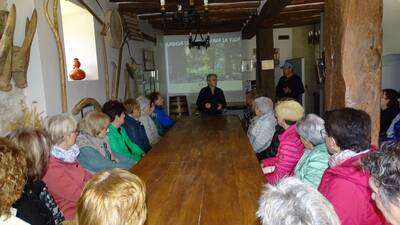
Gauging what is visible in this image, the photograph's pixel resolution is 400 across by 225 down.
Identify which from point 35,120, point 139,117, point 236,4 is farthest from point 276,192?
point 236,4

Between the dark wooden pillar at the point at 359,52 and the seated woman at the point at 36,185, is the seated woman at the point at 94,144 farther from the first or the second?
the dark wooden pillar at the point at 359,52

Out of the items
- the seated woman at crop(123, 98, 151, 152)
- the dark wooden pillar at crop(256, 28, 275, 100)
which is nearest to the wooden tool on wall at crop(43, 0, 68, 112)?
the seated woman at crop(123, 98, 151, 152)

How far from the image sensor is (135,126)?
3.70 m

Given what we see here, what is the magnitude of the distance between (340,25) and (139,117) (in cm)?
261

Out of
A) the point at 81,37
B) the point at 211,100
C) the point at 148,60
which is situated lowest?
the point at 211,100

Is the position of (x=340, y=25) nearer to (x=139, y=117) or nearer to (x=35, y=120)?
(x=35, y=120)

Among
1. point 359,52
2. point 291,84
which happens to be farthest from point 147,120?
point 291,84

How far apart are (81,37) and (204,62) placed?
4.77 m

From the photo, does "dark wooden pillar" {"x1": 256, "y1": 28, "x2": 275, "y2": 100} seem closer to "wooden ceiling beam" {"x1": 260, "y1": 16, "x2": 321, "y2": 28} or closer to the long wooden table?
"wooden ceiling beam" {"x1": 260, "y1": 16, "x2": 321, "y2": 28}

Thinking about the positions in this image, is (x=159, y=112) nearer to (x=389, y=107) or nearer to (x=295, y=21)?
(x=389, y=107)

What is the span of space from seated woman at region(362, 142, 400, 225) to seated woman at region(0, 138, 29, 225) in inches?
46.7

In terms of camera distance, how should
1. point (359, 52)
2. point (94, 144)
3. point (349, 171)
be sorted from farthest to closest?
point (94, 144)
point (359, 52)
point (349, 171)

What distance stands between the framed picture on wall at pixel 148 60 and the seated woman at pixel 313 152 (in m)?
4.46

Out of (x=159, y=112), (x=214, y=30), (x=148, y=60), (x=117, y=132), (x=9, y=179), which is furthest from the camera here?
(x=214, y=30)
